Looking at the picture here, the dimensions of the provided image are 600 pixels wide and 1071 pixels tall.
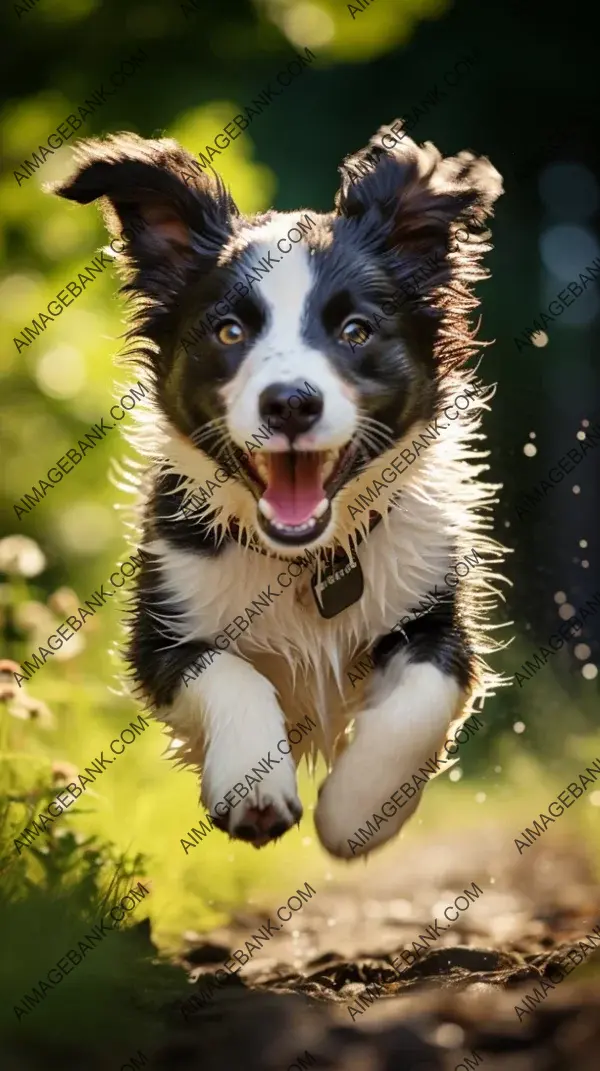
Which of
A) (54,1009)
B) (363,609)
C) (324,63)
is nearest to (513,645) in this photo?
(363,609)

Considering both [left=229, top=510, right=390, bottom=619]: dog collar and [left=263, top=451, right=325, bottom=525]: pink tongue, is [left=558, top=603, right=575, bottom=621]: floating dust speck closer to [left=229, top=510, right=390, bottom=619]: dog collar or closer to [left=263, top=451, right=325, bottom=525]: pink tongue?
[left=229, top=510, right=390, bottom=619]: dog collar

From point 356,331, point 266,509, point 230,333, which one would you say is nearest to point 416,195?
point 356,331

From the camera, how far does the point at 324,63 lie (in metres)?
2.84

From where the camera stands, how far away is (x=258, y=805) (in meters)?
1.85

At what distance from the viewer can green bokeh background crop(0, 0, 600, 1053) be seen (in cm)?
272

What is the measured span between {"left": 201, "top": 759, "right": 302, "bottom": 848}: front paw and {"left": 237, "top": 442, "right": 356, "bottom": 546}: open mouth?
0.42m

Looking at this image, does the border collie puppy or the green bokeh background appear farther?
the green bokeh background

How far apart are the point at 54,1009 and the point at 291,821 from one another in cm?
90

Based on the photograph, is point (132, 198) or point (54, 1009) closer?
point (132, 198)

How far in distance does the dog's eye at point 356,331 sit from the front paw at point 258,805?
80cm

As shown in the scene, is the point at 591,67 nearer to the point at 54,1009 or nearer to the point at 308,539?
the point at 308,539

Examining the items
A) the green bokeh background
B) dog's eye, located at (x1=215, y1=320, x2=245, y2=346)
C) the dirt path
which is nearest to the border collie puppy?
dog's eye, located at (x1=215, y1=320, x2=245, y2=346)

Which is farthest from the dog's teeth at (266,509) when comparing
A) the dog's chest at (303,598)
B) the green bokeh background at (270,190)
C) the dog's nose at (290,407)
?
the green bokeh background at (270,190)

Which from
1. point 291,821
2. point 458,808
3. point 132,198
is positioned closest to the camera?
point 291,821
